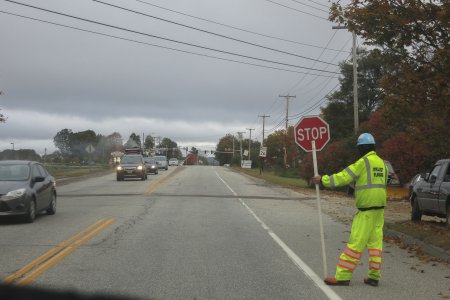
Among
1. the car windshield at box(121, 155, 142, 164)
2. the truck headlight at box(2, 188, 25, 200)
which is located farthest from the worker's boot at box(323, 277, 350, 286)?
the car windshield at box(121, 155, 142, 164)

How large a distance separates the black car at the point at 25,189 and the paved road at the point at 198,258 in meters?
0.36

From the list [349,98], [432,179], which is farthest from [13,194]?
[349,98]

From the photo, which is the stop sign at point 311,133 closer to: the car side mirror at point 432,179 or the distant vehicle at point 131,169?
the car side mirror at point 432,179

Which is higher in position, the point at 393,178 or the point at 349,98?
the point at 349,98

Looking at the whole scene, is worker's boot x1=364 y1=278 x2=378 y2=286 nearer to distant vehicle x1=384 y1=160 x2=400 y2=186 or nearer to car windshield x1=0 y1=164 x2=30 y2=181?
car windshield x1=0 y1=164 x2=30 y2=181

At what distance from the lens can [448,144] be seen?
14.2 metres

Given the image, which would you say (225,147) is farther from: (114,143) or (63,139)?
(63,139)

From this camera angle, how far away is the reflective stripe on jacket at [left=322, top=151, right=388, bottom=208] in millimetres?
7445

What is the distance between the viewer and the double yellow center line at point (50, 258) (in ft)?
24.2

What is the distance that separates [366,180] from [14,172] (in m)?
9.65

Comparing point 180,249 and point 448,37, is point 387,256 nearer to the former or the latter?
point 180,249

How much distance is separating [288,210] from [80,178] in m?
25.3

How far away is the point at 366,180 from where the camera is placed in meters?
7.55

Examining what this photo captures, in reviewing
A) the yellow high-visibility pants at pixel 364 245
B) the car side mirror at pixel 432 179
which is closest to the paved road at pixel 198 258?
the yellow high-visibility pants at pixel 364 245
